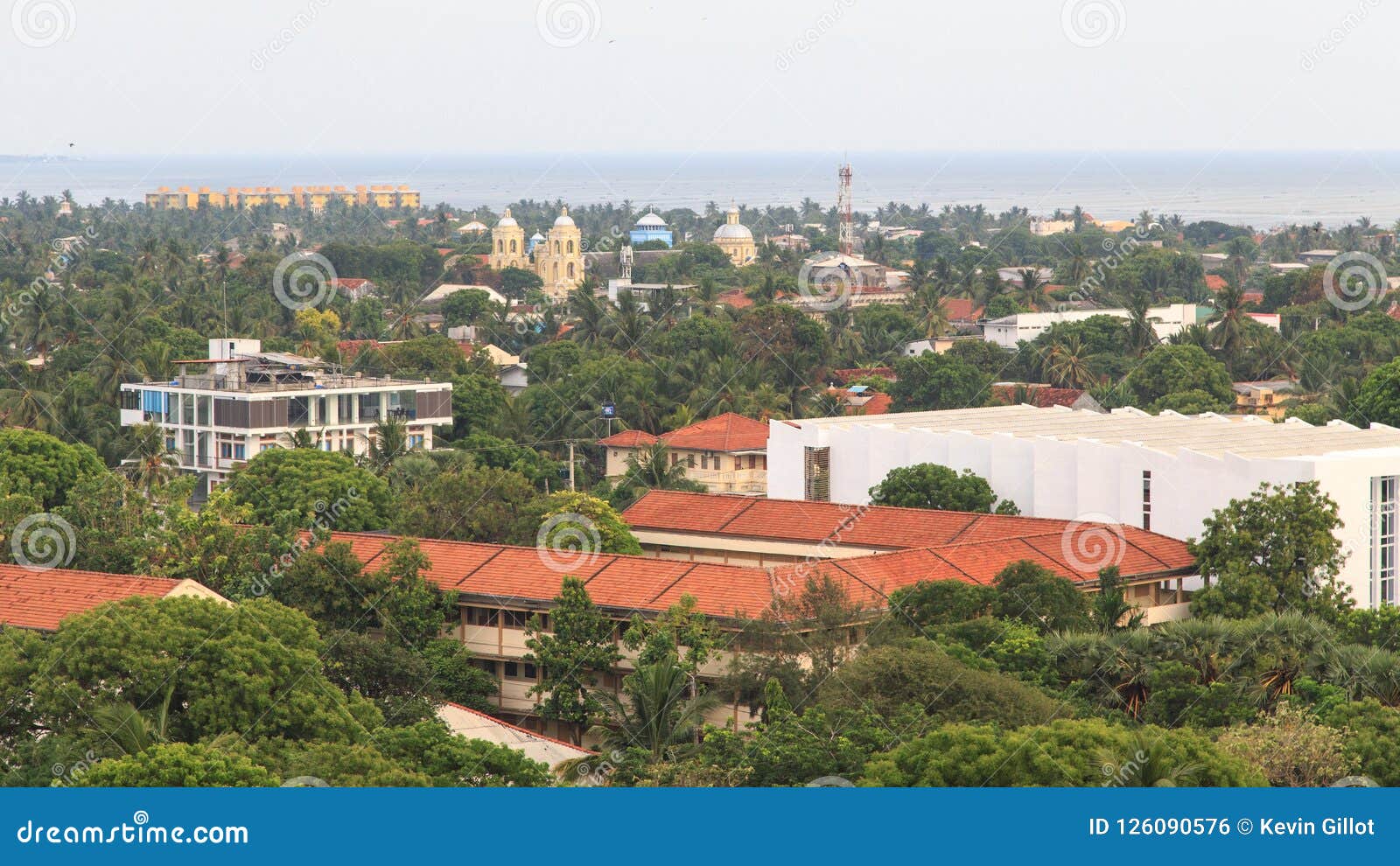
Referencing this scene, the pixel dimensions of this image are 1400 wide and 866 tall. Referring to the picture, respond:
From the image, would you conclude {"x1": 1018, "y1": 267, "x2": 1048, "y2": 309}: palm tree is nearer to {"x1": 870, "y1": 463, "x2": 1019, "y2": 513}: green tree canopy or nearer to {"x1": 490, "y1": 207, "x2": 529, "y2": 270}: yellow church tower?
{"x1": 490, "y1": 207, "x2": 529, "y2": 270}: yellow church tower

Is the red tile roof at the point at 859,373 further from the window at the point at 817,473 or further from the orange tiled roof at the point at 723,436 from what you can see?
the window at the point at 817,473

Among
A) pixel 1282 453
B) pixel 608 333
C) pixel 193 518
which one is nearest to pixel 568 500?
pixel 193 518

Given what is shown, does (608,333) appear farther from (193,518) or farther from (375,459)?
(193,518)

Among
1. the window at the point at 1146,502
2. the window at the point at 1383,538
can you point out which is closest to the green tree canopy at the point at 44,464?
the window at the point at 1146,502

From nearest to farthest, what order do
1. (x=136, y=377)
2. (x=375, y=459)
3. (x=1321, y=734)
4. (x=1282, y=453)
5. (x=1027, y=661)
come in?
1. (x=1321, y=734)
2. (x=1027, y=661)
3. (x=1282, y=453)
4. (x=375, y=459)
5. (x=136, y=377)

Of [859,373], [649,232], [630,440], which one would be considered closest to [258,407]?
[630,440]

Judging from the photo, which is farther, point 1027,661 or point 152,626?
point 1027,661
